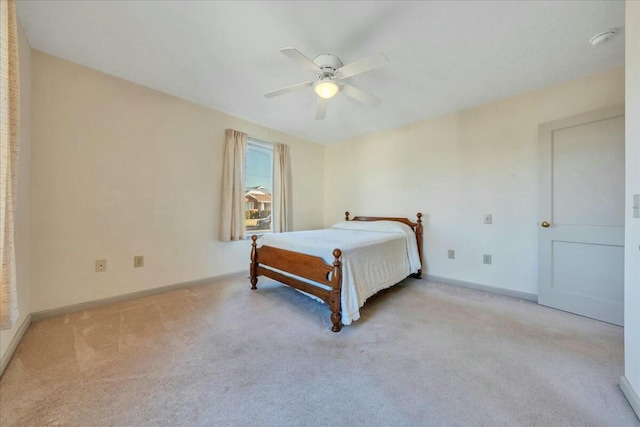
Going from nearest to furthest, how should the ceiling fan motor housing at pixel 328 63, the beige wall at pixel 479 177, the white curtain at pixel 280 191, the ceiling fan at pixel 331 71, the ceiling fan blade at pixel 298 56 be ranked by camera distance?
the ceiling fan blade at pixel 298 56 → the ceiling fan at pixel 331 71 → the ceiling fan motor housing at pixel 328 63 → the beige wall at pixel 479 177 → the white curtain at pixel 280 191

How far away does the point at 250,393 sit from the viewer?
4.26 ft

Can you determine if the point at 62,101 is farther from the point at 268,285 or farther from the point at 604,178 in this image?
the point at 604,178

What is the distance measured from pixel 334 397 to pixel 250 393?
466 millimetres

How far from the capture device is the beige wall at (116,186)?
2121mm

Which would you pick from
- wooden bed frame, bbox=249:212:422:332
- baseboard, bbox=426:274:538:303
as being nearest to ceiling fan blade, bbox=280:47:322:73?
wooden bed frame, bbox=249:212:422:332

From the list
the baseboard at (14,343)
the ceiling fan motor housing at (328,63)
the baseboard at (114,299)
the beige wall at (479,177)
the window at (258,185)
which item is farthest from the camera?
the window at (258,185)

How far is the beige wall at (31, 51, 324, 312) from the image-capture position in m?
2.12

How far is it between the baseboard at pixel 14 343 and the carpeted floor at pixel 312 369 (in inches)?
1.6

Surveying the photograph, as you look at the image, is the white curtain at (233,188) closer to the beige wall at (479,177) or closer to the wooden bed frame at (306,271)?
the wooden bed frame at (306,271)

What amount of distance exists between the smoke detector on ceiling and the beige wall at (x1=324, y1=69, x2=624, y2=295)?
68 cm

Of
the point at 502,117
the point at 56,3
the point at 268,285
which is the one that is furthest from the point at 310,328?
the point at 502,117

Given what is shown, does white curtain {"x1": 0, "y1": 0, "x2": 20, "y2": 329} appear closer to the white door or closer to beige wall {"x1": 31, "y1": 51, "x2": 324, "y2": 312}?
beige wall {"x1": 31, "y1": 51, "x2": 324, "y2": 312}

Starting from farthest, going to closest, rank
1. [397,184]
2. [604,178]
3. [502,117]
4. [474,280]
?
1. [397,184]
2. [474,280]
3. [502,117]
4. [604,178]

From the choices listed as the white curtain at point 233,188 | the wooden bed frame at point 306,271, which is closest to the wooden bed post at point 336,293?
the wooden bed frame at point 306,271
